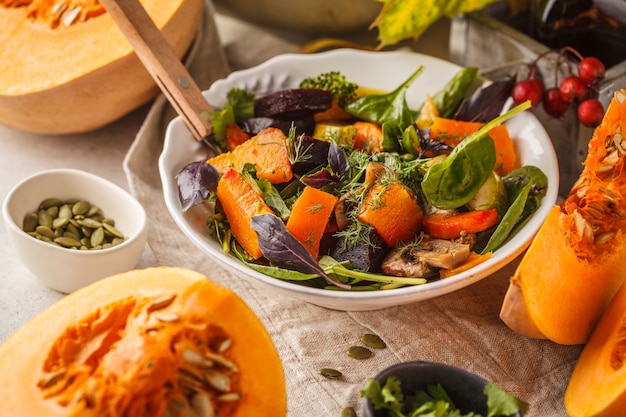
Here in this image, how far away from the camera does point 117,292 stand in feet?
4.14

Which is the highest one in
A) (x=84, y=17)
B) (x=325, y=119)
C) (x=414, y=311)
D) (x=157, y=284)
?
(x=84, y=17)

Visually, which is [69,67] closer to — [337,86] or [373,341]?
[337,86]

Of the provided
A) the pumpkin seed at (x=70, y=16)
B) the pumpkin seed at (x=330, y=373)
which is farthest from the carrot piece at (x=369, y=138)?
the pumpkin seed at (x=70, y=16)

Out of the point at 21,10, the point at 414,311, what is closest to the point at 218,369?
the point at 414,311

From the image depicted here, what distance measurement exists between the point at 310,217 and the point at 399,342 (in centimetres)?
35

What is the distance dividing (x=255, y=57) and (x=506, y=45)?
91 centimetres

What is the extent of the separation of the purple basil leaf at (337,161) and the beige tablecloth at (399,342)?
0.34m

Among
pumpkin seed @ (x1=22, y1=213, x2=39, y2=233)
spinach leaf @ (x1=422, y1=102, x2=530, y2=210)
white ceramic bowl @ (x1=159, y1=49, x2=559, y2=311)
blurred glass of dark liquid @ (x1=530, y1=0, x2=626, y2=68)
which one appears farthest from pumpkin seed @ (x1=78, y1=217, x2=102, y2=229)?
blurred glass of dark liquid @ (x1=530, y1=0, x2=626, y2=68)

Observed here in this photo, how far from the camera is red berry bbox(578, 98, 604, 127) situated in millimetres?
1876

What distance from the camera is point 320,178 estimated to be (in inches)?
66.3

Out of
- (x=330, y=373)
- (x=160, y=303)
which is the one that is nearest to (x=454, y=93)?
(x=330, y=373)

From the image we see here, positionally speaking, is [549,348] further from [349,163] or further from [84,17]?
[84,17]

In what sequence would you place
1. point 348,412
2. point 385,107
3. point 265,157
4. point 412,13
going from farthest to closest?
1. point 412,13
2. point 385,107
3. point 265,157
4. point 348,412

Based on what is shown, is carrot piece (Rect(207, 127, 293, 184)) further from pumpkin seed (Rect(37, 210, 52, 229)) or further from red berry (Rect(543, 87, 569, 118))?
red berry (Rect(543, 87, 569, 118))
